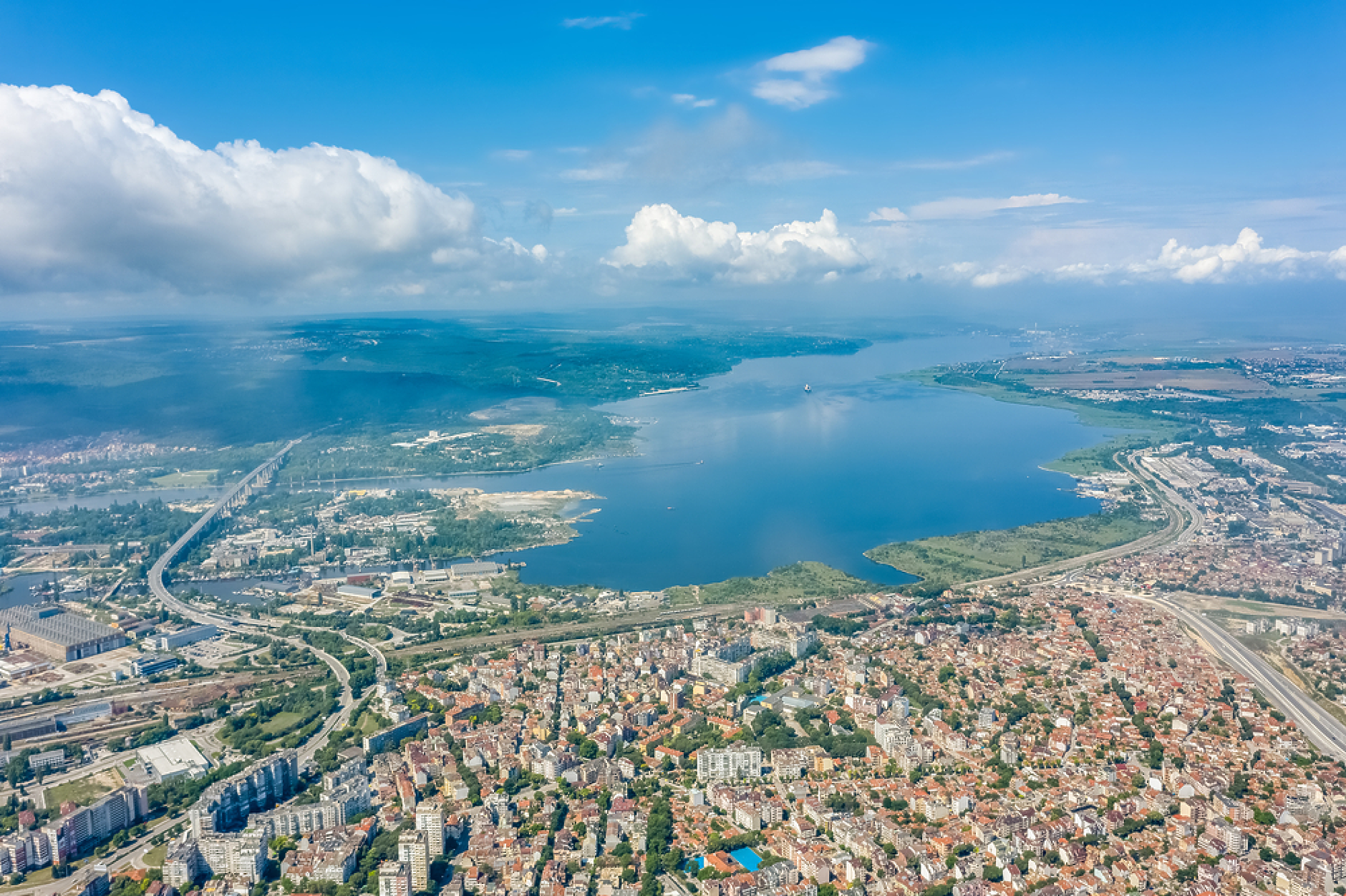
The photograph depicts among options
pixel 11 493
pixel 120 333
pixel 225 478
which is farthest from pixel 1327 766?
pixel 120 333

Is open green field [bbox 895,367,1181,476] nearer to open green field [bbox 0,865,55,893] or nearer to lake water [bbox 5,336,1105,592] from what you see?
lake water [bbox 5,336,1105,592]

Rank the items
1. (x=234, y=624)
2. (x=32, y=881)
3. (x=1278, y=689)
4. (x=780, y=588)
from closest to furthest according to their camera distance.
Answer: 1. (x=32, y=881)
2. (x=1278, y=689)
3. (x=234, y=624)
4. (x=780, y=588)

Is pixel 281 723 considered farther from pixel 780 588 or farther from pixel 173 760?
pixel 780 588

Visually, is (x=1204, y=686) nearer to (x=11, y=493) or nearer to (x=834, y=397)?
(x=11, y=493)

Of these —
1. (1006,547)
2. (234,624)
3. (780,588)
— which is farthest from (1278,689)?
(234,624)

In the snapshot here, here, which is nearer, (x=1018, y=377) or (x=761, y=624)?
(x=761, y=624)

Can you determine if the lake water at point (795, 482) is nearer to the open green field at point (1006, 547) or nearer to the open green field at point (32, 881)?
the open green field at point (1006, 547)
